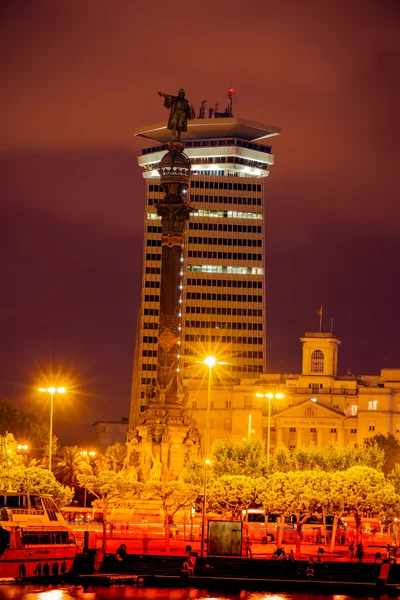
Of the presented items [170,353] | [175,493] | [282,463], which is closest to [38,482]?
[175,493]

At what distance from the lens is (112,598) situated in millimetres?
78438

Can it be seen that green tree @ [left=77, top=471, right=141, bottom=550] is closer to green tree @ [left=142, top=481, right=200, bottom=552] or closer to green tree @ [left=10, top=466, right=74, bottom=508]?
green tree @ [left=10, top=466, right=74, bottom=508]

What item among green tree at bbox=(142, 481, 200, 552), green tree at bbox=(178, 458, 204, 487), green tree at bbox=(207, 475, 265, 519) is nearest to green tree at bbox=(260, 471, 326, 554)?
green tree at bbox=(207, 475, 265, 519)

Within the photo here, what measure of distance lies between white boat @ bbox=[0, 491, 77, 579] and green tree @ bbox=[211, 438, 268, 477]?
149ft

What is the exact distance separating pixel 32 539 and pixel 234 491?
105ft

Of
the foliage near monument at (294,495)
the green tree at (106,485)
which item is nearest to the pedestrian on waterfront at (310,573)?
the foliage near monument at (294,495)

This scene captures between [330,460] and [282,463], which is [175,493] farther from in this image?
[330,460]

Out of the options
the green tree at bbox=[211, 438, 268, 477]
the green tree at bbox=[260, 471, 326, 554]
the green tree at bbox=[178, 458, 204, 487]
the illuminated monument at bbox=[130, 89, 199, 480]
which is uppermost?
the illuminated monument at bbox=[130, 89, 199, 480]

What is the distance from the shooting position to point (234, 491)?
115 meters

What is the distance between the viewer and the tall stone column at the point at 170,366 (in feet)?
489

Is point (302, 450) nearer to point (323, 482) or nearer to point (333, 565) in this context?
point (323, 482)

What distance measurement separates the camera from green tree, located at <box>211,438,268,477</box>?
139 meters

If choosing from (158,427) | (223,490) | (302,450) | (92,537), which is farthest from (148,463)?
(92,537)

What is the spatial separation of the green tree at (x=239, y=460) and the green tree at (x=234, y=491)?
55.2 ft
